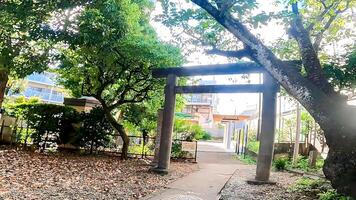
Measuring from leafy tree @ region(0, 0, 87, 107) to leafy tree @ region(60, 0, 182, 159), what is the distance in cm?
77

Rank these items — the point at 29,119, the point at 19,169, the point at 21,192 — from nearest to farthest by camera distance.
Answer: the point at 21,192, the point at 19,169, the point at 29,119

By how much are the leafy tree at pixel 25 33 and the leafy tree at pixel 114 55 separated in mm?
772

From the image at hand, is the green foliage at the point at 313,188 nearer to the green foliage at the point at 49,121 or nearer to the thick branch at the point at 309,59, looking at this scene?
the thick branch at the point at 309,59

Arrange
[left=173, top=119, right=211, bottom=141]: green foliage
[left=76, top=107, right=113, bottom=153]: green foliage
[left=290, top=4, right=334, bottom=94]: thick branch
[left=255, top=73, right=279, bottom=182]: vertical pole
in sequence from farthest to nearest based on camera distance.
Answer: [left=173, top=119, right=211, bottom=141]: green foliage < [left=76, top=107, right=113, bottom=153]: green foliage < [left=255, top=73, right=279, bottom=182]: vertical pole < [left=290, top=4, right=334, bottom=94]: thick branch

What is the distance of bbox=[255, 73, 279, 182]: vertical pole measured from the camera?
949 centimetres

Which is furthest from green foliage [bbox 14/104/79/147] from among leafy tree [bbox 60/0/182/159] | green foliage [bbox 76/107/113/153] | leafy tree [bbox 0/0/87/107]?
leafy tree [bbox 0/0/87/107]

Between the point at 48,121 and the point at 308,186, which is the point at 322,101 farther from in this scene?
the point at 48,121

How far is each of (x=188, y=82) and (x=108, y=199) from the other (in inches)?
360

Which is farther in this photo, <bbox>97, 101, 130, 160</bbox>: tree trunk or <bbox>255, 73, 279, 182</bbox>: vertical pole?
<bbox>97, 101, 130, 160</bbox>: tree trunk

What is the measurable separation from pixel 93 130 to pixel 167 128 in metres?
5.15

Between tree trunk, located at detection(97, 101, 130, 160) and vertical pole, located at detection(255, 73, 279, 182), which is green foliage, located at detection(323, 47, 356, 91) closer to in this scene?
vertical pole, located at detection(255, 73, 279, 182)

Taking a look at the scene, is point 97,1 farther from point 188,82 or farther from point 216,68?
point 188,82

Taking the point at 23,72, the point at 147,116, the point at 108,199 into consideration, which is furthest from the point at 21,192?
the point at 147,116

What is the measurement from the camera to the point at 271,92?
973 cm
